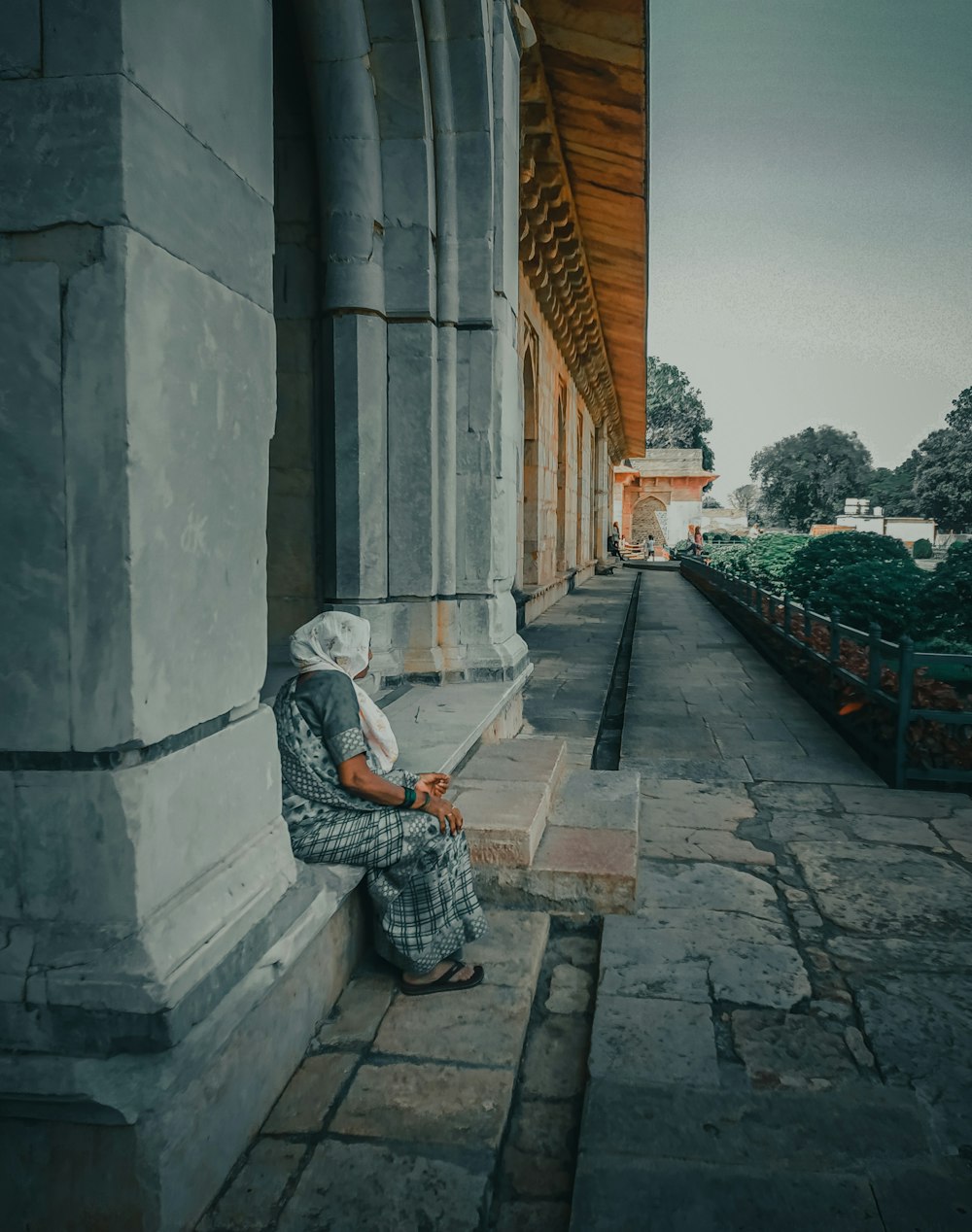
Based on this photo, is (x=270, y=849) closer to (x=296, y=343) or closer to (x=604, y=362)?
(x=296, y=343)

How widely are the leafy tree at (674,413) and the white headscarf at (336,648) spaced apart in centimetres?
6926

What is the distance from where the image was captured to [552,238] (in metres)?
9.72

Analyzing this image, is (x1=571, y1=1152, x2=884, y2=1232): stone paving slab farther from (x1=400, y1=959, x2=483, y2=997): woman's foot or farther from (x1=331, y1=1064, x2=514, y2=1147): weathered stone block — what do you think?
(x1=400, y1=959, x2=483, y2=997): woman's foot

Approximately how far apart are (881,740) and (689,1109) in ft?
12.0

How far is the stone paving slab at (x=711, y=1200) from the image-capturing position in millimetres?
1704

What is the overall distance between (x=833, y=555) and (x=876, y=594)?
2.22 m

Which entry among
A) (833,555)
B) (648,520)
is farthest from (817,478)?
(833,555)

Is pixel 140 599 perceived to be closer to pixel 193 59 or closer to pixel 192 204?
pixel 192 204

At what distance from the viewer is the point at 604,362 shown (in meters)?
17.5

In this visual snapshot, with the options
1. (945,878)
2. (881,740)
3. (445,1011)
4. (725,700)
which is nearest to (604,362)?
(725,700)

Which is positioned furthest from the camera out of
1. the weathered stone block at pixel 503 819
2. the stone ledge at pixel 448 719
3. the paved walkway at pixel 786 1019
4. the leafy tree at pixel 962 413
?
the leafy tree at pixel 962 413

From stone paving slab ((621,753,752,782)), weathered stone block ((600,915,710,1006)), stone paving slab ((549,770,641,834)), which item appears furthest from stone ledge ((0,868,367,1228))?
stone paving slab ((621,753,752,782))

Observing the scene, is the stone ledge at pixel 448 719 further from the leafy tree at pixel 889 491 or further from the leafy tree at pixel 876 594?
the leafy tree at pixel 889 491

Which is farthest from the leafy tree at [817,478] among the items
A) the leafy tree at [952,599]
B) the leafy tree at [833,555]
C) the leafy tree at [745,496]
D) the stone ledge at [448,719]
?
the stone ledge at [448,719]
